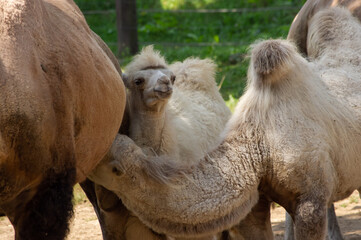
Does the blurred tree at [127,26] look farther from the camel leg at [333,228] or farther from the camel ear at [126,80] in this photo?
the camel ear at [126,80]

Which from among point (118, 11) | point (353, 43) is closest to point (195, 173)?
point (353, 43)

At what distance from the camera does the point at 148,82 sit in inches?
183

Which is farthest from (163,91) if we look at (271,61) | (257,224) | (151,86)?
(257,224)

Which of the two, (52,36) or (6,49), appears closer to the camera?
(6,49)

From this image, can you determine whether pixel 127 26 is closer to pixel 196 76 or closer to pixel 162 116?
pixel 196 76

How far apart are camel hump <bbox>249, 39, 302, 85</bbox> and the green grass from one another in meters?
6.84

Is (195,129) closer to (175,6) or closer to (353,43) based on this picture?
(353,43)

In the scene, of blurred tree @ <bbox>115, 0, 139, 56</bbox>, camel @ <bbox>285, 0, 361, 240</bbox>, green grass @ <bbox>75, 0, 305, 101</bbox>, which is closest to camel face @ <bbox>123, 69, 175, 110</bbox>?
camel @ <bbox>285, 0, 361, 240</bbox>

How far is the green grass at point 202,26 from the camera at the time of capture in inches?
468

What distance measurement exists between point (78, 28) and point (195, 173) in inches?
49.2

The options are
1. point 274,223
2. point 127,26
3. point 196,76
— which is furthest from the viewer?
point 127,26

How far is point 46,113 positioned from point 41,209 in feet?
1.83

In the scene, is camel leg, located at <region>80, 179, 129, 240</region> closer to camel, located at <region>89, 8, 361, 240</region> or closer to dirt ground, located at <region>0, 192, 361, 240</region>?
camel, located at <region>89, 8, 361, 240</region>

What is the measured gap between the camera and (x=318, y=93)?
4.48m
